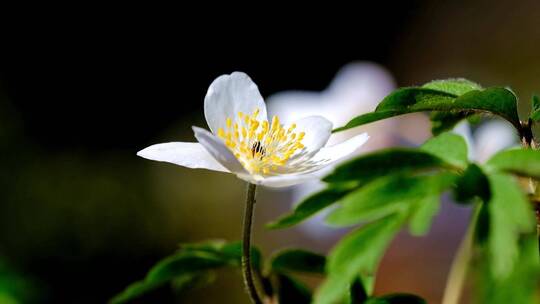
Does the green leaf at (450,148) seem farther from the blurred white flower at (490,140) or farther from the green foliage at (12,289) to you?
the green foliage at (12,289)

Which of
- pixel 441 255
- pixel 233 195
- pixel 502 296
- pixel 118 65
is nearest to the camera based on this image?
pixel 502 296

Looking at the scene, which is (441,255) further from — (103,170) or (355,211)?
(103,170)

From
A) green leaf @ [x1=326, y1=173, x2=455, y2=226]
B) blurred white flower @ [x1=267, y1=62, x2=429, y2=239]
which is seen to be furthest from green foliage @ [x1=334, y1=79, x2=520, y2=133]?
blurred white flower @ [x1=267, y1=62, x2=429, y2=239]

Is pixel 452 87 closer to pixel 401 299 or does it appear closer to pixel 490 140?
pixel 401 299

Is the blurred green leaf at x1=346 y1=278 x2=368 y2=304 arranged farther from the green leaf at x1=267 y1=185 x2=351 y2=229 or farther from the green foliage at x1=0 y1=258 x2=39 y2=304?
the green foliage at x1=0 y1=258 x2=39 y2=304

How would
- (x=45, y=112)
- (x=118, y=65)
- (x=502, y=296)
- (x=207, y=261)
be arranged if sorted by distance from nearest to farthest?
(x=502, y=296), (x=207, y=261), (x=45, y=112), (x=118, y=65)

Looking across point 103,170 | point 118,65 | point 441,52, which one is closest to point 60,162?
point 103,170

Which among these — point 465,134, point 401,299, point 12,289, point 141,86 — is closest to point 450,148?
point 401,299
